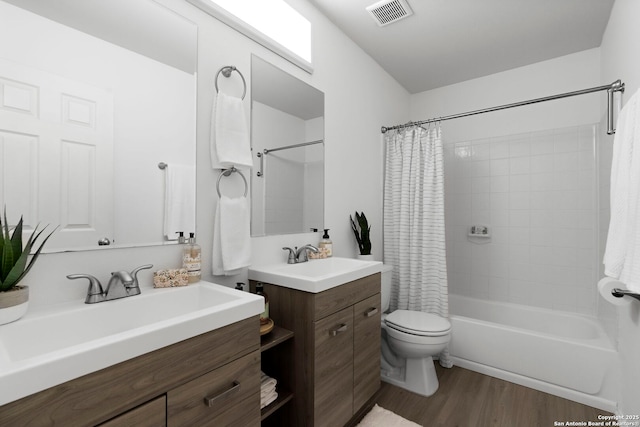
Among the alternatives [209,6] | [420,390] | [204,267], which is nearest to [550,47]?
[209,6]

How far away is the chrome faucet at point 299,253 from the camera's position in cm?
179

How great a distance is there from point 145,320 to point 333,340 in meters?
0.82

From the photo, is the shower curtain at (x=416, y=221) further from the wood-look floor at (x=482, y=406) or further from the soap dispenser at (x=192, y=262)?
the soap dispenser at (x=192, y=262)

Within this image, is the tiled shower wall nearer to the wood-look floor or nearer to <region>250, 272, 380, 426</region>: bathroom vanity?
the wood-look floor

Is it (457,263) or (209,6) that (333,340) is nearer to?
(209,6)

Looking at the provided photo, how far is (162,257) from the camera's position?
1238 mm

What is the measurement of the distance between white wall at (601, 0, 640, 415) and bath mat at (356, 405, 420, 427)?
1.09 m

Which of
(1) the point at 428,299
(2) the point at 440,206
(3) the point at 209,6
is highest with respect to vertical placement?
(3) the point at 209,6

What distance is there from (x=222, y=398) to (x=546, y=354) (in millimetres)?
2134

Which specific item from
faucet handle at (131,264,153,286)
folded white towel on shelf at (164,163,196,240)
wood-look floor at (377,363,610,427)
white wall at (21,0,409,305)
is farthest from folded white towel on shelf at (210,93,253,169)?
wood-look floor at (377,363,610,427)

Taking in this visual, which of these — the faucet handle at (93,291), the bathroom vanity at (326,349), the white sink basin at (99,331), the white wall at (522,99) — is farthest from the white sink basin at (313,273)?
the white wall at (522,99)

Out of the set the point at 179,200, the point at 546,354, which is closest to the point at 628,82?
the point at 546,354

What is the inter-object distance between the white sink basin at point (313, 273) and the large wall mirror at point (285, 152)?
0.22 meters

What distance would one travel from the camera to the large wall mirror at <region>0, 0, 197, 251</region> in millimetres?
929
